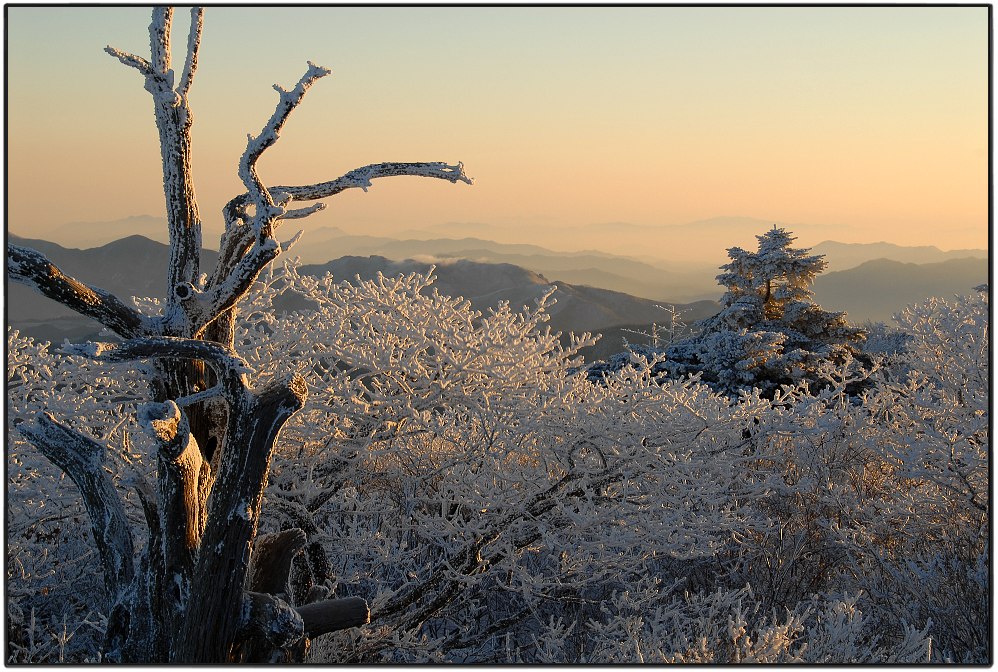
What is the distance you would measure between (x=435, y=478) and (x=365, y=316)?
7.01 feet

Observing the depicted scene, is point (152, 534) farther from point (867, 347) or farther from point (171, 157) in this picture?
point (867, 347)

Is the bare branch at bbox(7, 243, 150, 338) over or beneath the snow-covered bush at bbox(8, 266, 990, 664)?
over

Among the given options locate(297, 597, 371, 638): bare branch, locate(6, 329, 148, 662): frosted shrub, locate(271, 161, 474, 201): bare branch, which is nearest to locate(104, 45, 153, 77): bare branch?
locate(271, 161, 474, 201): bare branch

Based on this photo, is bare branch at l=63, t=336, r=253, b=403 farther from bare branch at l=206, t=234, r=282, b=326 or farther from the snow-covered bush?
the snow-covered bush

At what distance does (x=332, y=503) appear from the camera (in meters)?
9.98

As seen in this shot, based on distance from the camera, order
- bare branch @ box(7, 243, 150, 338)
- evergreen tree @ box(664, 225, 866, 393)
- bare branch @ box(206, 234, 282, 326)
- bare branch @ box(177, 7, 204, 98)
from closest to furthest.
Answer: bare branch @ box(7, 243, 150, 338), bare branch @ box(206, 234, 282, 326), bare branch @ box(177, 7, 204, 98), evergreen tree @ box(664, 225, 866, 393)

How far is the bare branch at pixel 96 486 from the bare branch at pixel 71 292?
73 centimetres

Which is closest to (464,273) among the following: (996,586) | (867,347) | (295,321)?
(867,347)

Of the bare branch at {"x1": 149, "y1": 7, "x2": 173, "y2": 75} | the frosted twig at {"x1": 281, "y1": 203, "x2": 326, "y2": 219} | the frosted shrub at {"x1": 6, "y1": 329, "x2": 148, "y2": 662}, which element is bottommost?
the frosted shrub at {"x1": 6, "y1": 329, "x2": 148, "y2": 662}

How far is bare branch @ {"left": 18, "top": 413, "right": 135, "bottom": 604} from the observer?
521cm

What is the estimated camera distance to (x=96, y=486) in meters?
5.27

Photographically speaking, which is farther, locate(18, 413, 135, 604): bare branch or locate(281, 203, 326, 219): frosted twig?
locate(281, 203, 326, 219): frosted twig

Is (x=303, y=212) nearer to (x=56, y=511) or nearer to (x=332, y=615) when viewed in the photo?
(x=332, y=615)

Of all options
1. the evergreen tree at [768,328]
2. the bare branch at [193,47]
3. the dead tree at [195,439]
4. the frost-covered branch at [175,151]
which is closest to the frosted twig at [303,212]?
the dead tree at [195,439]
